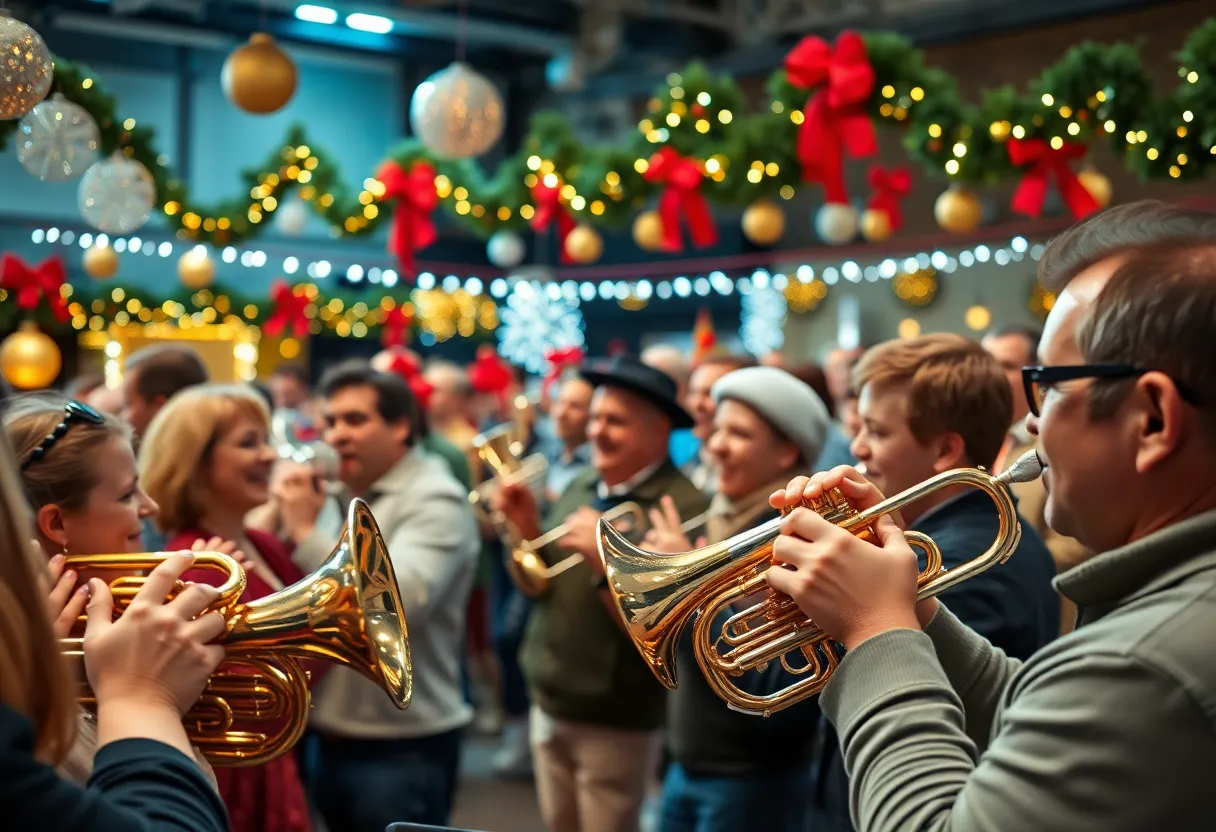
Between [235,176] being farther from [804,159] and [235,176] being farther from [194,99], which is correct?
[804,159]

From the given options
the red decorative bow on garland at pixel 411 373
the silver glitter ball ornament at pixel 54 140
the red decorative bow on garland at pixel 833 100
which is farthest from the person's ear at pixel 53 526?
the red decorative bow on garland at pixel 411 373

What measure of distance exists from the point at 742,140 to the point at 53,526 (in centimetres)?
376

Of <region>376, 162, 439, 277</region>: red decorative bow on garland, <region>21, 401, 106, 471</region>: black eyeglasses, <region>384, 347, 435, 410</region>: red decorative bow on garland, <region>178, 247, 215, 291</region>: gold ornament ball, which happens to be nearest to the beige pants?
<region>21, 401, 106, 471</region>: black eyeglasses

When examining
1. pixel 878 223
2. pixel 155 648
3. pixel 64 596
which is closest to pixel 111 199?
pixel 64 596

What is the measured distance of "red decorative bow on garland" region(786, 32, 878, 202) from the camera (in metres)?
4.70

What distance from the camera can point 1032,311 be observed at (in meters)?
11.1

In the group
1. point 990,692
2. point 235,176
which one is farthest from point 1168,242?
point 235,176

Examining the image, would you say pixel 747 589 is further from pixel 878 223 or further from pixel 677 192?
pixel 878 223

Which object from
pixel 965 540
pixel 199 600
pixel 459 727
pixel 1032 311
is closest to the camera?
pixel 199 600

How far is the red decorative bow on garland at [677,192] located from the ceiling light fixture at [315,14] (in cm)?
815

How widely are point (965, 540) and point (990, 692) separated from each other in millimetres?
548

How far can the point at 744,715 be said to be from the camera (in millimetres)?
3047

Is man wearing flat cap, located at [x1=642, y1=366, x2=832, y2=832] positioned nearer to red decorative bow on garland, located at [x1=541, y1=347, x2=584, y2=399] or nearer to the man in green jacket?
the man in green jacket

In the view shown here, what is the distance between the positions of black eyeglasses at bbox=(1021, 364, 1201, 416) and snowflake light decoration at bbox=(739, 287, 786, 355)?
11705 mm
